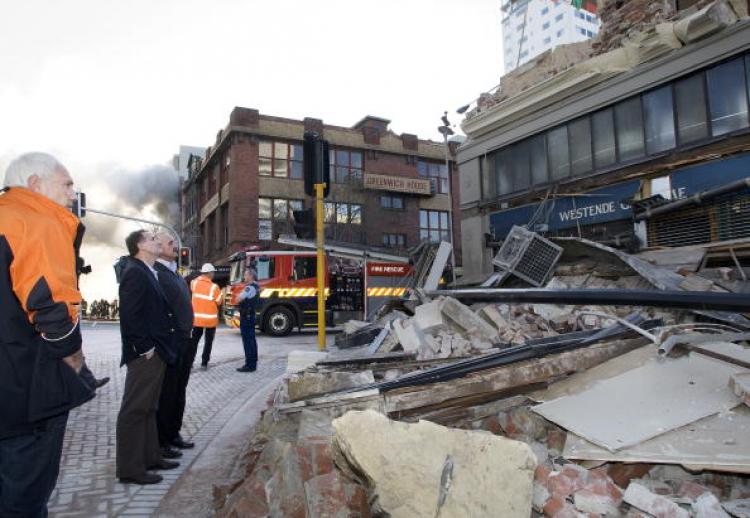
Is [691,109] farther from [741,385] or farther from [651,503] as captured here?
[651,503]

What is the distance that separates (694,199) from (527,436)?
9292mm

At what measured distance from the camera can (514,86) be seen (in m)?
15.3

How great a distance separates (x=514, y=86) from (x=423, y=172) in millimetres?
19056

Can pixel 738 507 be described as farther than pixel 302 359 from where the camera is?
No

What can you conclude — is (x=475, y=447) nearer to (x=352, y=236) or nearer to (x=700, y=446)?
(x=700, y=446)

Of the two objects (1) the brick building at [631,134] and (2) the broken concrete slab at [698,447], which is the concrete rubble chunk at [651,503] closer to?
(2) the broken concrete slab at [698,447]

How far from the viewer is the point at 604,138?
12.7m

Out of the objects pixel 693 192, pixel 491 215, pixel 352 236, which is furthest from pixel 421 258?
pixel 352 236

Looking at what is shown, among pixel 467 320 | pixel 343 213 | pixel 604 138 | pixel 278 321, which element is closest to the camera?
pixel 467 320

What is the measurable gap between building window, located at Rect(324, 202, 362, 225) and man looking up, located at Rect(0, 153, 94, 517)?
2694 cm

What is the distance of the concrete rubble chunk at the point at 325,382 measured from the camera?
4.49m

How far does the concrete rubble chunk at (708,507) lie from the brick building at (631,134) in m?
8.39

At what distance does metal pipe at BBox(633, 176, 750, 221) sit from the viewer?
978cm

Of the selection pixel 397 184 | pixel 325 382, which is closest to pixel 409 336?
pixel 325 382
